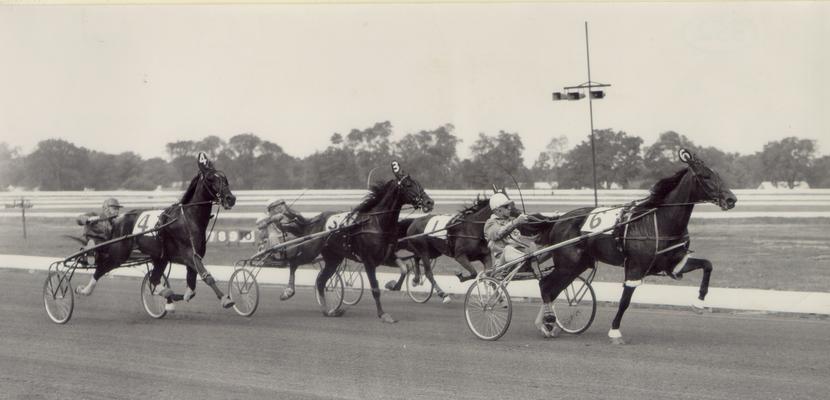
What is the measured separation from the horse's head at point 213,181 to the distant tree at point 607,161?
13400 mm

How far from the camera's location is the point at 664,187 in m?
10.2

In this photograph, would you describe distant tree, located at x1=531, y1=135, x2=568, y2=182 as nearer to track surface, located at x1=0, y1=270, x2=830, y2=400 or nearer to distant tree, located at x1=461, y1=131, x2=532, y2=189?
distant tree, located at x1=461, y1=131, x2=532, y2=189

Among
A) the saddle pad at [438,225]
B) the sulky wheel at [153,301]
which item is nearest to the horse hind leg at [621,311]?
the saddle pad at [438,225]

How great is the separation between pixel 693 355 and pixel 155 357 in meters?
5.58

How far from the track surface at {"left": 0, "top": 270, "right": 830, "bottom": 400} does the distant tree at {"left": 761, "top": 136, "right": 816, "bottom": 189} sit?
9.14 meters

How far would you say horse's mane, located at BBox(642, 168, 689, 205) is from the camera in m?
10.1

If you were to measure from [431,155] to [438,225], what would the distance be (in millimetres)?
9749

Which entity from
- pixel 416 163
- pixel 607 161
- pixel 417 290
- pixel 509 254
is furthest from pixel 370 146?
pixel 509 254

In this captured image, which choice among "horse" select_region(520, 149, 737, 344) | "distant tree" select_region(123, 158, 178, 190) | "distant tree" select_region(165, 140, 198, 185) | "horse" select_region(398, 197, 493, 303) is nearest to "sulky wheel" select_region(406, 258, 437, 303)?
"horse" select_region(398, 197, 493, 303)

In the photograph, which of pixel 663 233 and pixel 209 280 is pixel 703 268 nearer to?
pixel 663 233

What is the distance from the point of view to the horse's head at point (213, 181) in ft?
41.3

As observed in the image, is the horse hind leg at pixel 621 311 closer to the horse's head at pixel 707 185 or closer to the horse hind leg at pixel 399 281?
the horse's head at pixel 707 185

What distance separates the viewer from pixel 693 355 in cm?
911

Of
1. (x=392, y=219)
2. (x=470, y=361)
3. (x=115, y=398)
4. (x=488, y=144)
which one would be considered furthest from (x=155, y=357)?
(x=488, y=144)
